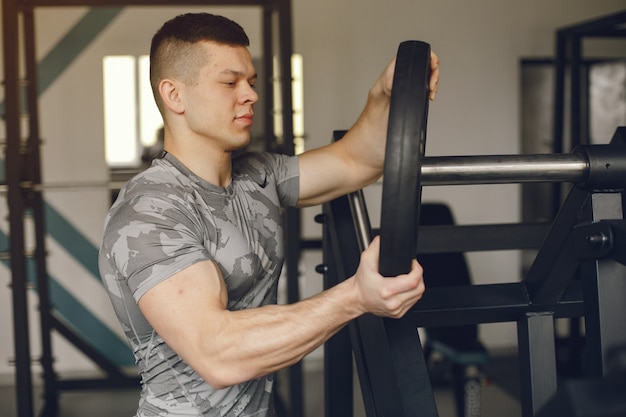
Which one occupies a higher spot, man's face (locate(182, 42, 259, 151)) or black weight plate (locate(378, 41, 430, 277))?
man's face (locate(182, 42, 259, 151))

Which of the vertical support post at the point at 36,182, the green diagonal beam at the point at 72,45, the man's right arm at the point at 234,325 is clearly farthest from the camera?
the green diagonal beam at the point at 72,45

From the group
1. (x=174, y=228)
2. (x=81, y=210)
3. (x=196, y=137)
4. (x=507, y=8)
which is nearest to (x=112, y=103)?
(x=81, y=210)

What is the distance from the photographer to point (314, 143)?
4121 mm

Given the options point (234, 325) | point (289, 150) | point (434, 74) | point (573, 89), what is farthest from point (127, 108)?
point (234, 325)

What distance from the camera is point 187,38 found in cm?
144

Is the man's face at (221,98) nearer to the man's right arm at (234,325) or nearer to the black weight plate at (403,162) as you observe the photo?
the man's right arm at (234,325)

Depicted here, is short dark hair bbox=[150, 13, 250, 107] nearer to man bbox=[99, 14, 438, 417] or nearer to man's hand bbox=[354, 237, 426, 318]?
man bbox=[99, 14, 438, 417]

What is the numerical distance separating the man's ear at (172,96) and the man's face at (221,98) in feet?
0.05

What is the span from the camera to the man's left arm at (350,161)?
1593 millimetres

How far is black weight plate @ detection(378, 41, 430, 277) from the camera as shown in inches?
Answer: 32.4

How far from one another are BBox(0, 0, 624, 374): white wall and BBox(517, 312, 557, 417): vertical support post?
292cm

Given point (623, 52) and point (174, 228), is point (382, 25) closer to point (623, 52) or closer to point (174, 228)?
point (623, 52)

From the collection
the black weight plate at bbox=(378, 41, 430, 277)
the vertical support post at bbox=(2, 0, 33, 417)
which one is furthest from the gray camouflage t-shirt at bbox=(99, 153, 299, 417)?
the vertical support post at bbox=(2, 0, 33, 417)

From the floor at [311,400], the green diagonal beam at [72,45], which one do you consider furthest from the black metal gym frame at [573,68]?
the green diagonal beam at [72,45]
